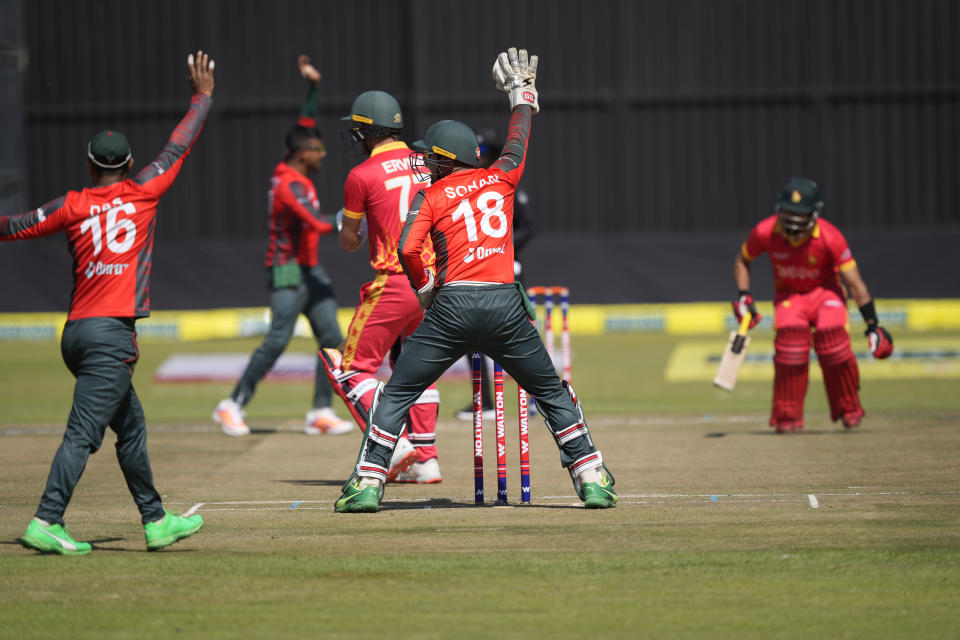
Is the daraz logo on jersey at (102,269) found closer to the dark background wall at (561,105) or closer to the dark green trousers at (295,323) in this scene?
the dark green trousers at (295,323)

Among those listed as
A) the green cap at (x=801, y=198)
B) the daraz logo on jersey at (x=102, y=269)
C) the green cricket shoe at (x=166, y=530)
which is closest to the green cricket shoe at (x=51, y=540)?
the green cricket shoe at (x=166, y=530)

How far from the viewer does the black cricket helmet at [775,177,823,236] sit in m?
10.4

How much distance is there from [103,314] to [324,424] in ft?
16.4

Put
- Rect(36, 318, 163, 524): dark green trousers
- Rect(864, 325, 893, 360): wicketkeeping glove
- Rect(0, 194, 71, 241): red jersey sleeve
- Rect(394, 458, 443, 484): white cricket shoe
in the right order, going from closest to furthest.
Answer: Rect(36, 318, 163, 524): dark green trousers
Rect(0, 194, 71, 241): red jersey sleeve
Rect(394, 458, 443, 484): white cricket shoe
Rect(864, 325, 893, 360): wicketkeeping glove

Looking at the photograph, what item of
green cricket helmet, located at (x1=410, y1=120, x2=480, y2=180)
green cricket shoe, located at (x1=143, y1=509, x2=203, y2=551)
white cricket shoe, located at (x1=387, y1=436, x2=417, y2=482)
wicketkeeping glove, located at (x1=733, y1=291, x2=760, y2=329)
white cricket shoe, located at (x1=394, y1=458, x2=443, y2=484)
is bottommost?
white cricket shoe, located at (x1=394, y1=458, x2=443, y2=484)

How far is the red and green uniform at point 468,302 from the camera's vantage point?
6.96 m

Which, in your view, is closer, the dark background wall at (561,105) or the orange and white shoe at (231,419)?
the orange and white shoe at (231,419)

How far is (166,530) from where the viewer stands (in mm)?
6617

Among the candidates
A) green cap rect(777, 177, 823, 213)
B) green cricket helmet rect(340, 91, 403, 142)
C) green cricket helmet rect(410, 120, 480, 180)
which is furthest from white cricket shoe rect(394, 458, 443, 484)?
green cap rect(777, 177, 823, 213)

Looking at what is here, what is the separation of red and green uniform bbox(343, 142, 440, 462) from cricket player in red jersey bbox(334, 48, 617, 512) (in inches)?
36.5

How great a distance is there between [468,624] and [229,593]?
110 centimetres

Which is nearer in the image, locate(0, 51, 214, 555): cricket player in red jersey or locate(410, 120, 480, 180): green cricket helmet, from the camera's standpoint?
locate(0, 51, 214, 555): cricket player in red jersey

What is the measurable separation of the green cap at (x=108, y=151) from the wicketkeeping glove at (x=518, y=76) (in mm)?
2064

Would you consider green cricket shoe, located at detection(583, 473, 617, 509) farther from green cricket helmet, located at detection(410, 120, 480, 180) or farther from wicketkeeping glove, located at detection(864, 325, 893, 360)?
wicketkeeping glove, located at detection(864, 325, 893, 360)
